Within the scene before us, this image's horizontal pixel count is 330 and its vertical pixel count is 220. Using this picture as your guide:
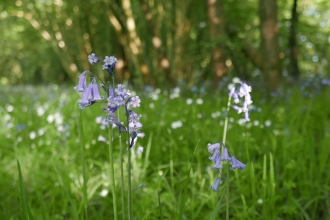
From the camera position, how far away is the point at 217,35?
6.32m

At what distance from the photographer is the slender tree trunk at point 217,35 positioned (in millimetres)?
6293

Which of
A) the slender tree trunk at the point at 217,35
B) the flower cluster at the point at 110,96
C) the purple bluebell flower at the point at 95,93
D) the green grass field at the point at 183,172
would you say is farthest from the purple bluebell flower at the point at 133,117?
the slender tree trunk at the point at 217,35

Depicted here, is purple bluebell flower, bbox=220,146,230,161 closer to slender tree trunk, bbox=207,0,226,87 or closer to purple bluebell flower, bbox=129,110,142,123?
purple bluebell flower, bbox=129,110,142,123

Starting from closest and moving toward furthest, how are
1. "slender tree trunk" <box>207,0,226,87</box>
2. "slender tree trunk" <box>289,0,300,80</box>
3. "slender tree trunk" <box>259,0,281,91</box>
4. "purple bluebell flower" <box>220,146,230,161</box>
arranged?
"purple bluebell flower" <box>220,146,230,161</box> < "slender tree trunk" <box>259,0,281,91</box> < "slender tree trunk" <box>207,0,226,87</box> < "slender tree trunk" <box>289,0,300,80</box>

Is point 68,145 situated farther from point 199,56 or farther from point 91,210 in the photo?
point 199,56

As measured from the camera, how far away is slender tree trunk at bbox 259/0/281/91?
5.40 m

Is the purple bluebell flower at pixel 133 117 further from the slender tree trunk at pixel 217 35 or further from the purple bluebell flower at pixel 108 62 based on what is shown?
the slender tree trunk at pixel 217 35

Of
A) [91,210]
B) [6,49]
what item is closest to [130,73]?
[91,210]

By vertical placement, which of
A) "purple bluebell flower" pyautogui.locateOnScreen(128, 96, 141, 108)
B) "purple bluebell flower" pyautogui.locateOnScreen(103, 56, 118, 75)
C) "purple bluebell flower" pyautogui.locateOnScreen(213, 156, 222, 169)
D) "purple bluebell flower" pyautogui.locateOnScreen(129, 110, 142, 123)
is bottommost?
"purple bluebell flower" pyautogui.locateOnScreen(213, 156, 222, 169)

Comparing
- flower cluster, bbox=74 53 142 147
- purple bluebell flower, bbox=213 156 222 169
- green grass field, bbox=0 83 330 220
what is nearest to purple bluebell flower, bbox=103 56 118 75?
flower cluster, bbox=74 53 142 147

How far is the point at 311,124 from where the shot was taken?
3701 mm

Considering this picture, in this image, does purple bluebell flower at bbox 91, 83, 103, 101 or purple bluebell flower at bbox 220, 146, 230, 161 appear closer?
purple bluebell flower at bbox 91, 83, 103, 101

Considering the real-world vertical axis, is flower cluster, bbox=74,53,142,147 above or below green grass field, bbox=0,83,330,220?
above

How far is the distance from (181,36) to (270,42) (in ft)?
9.09
